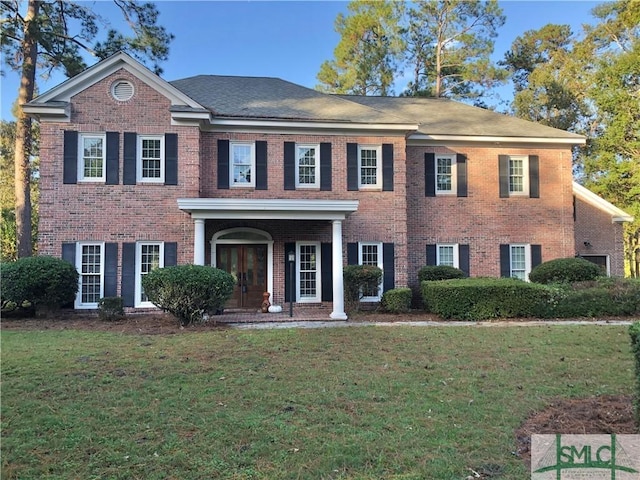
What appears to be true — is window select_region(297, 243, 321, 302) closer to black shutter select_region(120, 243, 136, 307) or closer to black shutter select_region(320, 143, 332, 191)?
black shutter select_region(320, 143, 332, 191)

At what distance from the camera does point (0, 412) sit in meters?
4.96

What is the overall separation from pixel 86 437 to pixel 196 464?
129 centimetres

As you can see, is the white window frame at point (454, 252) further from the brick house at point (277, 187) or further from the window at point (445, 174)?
the window at point (445, 174)

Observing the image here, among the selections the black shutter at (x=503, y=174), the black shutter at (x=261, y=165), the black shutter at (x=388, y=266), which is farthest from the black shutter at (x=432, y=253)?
the black shutter at (x=261, y=165)

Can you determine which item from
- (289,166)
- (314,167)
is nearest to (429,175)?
(314,167)

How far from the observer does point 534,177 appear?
17188 mm

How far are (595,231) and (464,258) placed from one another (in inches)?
257

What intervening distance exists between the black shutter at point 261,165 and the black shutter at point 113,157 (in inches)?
167

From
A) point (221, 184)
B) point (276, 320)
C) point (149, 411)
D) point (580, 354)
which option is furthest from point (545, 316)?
point (149, 411)

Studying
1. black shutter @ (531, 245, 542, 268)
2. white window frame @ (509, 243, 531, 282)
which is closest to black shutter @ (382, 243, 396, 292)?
white window frame @ (509, 243, 531, 282)

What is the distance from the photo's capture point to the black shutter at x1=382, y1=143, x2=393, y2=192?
1559 cm

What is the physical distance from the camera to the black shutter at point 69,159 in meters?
13.8

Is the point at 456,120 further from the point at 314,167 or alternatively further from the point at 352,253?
the point at 352,253

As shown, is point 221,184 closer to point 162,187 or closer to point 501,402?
point 162,187
